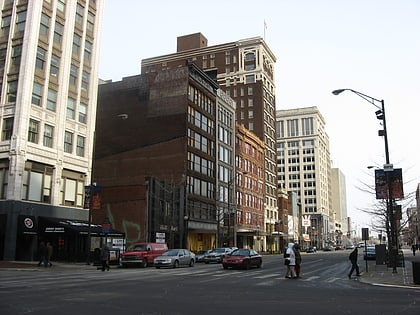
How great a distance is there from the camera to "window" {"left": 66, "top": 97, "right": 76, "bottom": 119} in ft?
149

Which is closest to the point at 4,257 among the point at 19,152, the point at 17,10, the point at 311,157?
the point at 19,152

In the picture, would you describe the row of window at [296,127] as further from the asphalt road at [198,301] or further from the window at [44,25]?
the asphalt road at [198,301]

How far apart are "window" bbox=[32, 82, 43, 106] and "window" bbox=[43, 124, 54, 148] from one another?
89.4 inches

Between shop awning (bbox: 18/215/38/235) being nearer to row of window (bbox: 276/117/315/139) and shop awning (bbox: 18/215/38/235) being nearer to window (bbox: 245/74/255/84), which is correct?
window (bbox: 245/74/255/84)

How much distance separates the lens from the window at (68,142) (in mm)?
44603

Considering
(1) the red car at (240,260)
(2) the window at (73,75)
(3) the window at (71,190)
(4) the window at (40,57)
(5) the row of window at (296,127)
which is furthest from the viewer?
(5) the row of window at (296,127)

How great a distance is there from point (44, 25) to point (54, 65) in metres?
3.76

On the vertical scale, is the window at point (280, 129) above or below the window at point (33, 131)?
above

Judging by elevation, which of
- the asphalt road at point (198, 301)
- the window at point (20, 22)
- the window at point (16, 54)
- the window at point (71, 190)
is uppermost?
the window at point (20, 22)

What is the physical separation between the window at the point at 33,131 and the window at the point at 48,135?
1044 mm

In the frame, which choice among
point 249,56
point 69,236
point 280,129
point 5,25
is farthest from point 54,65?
point 280,129

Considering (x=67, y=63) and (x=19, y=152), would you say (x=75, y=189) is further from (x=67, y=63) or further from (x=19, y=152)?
(x=67, y=63)

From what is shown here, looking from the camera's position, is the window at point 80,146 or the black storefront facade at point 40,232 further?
the window at point 80,146

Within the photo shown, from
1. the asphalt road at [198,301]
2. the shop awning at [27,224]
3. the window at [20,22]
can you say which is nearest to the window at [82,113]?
the window at [20,22]
